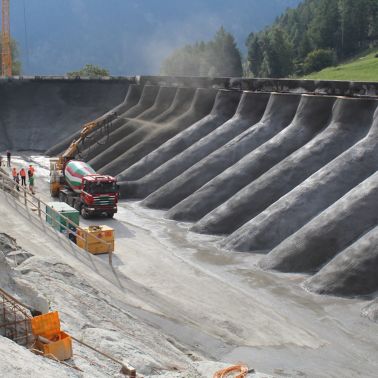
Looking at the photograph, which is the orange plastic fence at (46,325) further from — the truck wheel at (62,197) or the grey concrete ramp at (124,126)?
the grey concrete ramp at (124,126)

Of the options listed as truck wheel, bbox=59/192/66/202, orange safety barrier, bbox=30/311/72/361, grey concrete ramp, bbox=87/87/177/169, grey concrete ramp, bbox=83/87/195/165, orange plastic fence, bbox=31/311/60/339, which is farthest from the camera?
grey concrete ramp, bbox=83/87/195/165

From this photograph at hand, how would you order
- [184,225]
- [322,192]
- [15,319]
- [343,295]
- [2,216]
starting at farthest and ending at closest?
1. [184,225]
2. [322,192]
3. [2,216]
4. [343,295]
5. [15,319]

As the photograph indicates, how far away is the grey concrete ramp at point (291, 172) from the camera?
102 ft

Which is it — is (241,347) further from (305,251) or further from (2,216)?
(2,216)

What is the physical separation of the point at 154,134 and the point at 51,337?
3655cm

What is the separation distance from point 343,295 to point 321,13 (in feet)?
396

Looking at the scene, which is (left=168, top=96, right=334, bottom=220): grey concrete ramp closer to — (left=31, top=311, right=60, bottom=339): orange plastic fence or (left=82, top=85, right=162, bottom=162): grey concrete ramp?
(left=82, top=85, right=162, bottom=162): grey concrete ramp

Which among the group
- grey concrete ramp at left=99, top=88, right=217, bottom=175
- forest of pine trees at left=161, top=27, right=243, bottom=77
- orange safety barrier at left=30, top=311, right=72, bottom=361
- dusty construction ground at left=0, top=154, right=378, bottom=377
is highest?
forest of pine trees at left=161, top=27, right=243, bottom=77

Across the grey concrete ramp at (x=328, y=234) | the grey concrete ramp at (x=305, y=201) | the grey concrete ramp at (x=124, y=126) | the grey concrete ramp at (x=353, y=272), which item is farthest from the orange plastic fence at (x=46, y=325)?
the grey concrete ramp at (x=124, y=126)

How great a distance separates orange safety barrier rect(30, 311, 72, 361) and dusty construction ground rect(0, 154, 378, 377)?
17.4 inches

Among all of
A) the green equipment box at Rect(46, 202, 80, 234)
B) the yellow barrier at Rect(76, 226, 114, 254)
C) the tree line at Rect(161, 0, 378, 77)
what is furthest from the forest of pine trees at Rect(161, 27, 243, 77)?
the yellow barrier at Rect(76, 226, 114, 254)

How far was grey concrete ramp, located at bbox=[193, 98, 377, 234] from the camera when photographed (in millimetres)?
30938

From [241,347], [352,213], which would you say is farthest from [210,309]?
[352,213]

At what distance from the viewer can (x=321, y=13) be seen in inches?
5202
